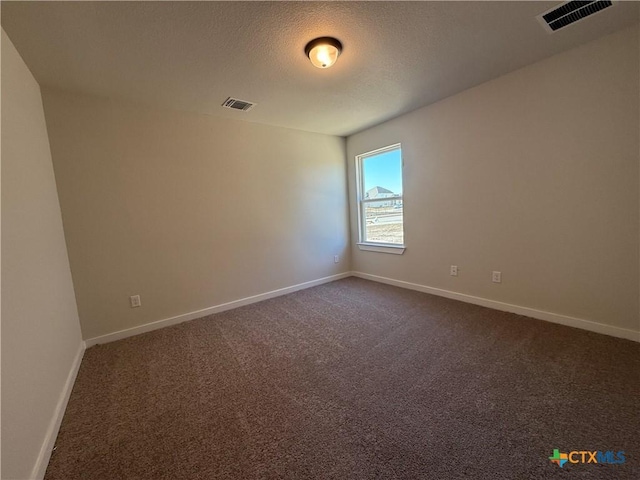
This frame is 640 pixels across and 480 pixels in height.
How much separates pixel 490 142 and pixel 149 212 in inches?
141

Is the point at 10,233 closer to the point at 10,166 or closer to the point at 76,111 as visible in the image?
the point at 10,166

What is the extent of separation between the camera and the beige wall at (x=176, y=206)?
2387 mm

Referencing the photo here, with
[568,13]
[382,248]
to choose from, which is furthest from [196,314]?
[568,13]

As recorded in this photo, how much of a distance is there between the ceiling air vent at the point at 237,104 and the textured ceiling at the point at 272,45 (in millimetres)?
86

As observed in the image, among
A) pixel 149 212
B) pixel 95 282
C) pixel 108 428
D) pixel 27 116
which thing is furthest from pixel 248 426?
pixel 27 116

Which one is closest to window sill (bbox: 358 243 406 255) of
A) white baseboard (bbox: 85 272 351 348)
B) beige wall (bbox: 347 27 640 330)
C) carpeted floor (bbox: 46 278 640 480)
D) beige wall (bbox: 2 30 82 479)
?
beige wall (bbox: 347 27 640 330)

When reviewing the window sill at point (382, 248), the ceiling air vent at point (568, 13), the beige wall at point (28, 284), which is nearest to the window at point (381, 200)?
the window sill at point (382, 248)

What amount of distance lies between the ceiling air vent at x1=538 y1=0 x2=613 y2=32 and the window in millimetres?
1834

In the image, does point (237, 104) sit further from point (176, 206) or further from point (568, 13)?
point (568, 13)

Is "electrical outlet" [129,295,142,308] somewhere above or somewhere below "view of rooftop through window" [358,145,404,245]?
below

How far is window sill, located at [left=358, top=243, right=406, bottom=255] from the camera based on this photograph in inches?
144

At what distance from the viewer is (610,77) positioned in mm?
1967

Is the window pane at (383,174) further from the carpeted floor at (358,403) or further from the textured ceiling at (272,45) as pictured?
the carpeted floor at (358,403)

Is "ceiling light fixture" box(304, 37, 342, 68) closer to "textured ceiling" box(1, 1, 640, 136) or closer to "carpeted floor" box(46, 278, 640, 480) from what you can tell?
"textured ceiling" box(1, 1, 640, 136)
